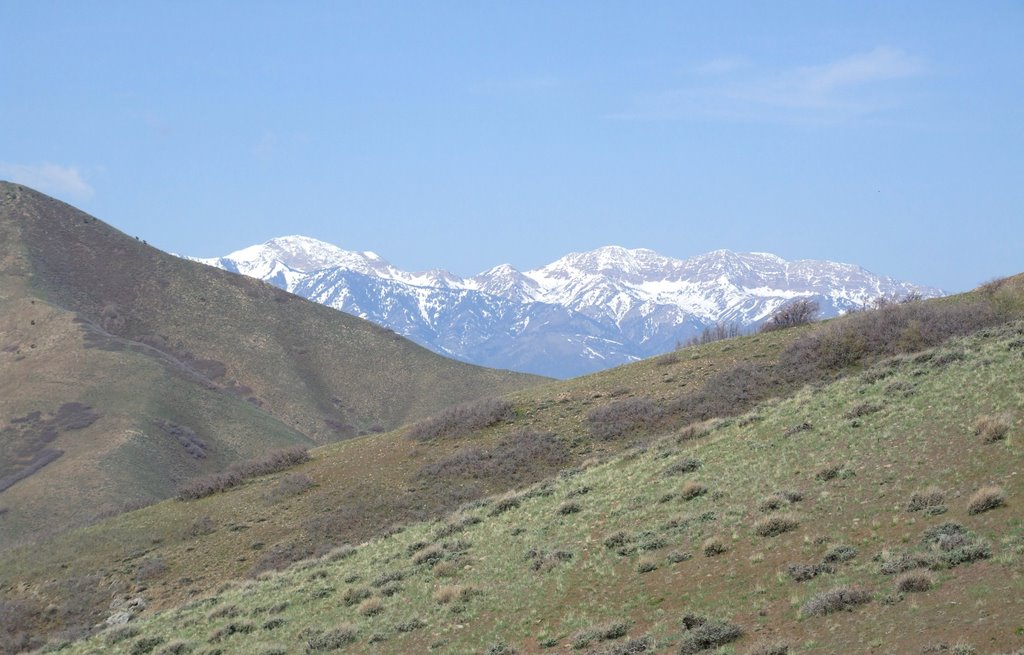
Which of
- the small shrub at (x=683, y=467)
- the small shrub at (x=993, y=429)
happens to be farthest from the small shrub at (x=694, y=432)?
the small shrub at (x=993, y=429)

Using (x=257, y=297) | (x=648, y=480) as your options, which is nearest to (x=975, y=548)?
(x=648, y=480)

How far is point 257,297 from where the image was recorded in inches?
4953

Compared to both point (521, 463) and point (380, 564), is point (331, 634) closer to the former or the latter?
point (380, 564)

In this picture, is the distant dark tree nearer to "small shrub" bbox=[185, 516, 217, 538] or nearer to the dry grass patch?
"small shrub" bbox=[185, 516, 217, 538]

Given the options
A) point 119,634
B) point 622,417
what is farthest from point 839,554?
point 622,417

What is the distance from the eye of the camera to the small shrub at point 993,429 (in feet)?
60.0

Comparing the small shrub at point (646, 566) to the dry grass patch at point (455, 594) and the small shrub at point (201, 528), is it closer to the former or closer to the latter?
the dry grass patch at point (455, 594)

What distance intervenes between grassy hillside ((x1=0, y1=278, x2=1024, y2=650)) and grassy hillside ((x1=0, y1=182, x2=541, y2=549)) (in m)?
12.1

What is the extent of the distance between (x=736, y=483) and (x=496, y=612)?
21.9 feet

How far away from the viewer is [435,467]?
38875 mm

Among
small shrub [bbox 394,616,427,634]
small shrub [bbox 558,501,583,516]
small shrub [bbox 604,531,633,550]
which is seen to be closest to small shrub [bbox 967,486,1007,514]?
small shrub [bbox 604,531,633,550]

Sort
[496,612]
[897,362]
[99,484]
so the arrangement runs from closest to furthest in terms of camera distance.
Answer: [496,612], [897,362], [99,484]

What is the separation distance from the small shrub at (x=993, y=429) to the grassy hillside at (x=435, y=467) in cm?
928

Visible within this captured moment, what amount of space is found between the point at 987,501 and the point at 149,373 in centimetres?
8340
